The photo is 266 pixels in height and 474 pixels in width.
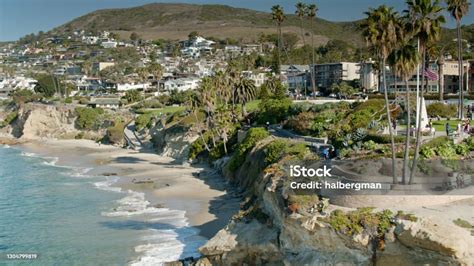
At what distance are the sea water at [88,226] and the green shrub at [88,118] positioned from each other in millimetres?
45407

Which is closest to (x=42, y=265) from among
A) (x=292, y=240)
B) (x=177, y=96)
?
(x=292, y=240)

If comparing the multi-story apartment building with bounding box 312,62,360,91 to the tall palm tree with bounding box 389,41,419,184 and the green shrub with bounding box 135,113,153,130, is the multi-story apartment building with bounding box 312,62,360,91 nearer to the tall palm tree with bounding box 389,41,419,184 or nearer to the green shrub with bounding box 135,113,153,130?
the green shrub with bounding box 135,113,153,130

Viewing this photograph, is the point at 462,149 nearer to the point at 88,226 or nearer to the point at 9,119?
the point at 88,226

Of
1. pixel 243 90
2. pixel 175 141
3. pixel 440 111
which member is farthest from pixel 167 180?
pixel 440 111

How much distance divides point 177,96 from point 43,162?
146 feet

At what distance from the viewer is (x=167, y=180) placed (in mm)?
53031

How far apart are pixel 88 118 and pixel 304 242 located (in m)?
83.4

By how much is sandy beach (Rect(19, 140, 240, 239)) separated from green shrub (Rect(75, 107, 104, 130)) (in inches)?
608

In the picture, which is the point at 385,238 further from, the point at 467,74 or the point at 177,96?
the point at 177,96

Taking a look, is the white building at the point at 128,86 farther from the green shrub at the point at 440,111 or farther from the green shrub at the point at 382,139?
the green shrub at the point at 382,139

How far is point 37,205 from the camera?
151 feet

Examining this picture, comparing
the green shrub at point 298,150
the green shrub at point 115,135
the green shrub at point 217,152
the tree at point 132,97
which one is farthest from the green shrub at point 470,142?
the tree at point 132,97

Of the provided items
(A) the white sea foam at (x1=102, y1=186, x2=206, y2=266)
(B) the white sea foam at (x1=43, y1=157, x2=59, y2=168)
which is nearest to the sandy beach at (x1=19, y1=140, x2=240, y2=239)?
(B) the white sea foam at (x1=43, y1=157, x2=59, y2=168)

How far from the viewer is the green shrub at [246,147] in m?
48.9
